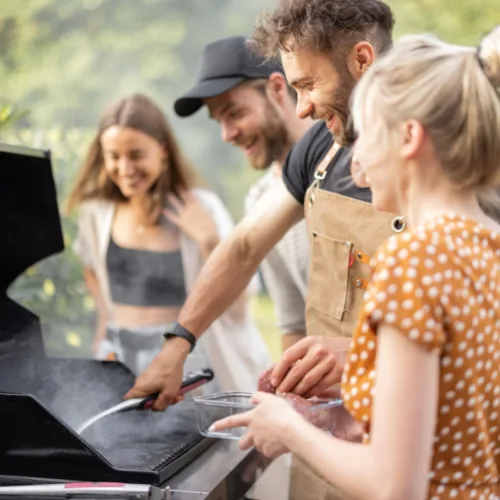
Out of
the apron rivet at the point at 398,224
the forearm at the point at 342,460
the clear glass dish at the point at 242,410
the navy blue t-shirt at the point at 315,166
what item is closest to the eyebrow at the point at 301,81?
the navy blue t-shirt at the point at 315,166

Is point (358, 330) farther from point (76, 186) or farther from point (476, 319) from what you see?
point (76, 186)

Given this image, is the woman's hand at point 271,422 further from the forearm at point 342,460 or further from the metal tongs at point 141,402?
the metal tongs at point 141,402

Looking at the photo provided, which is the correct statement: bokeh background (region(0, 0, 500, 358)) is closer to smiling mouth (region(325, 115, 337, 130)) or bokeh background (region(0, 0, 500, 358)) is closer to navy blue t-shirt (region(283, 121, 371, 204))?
navy blue t-shirt (region(283, 121, 371, 204))

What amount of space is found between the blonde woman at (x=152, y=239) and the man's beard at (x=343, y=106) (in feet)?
6.19

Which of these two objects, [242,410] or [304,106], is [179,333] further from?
[304,106]

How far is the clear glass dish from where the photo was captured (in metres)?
1.40

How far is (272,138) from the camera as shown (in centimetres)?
281

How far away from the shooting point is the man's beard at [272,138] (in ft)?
9.16

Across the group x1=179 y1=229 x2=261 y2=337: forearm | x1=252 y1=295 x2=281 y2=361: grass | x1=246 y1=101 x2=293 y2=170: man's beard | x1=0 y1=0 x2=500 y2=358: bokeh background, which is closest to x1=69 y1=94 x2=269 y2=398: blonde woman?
x1=246 y1=101 x2=293 y2=170: man's beard

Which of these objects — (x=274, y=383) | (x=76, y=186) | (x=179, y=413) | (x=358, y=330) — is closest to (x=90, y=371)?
(x=179, y=413)

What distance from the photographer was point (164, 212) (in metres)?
3.53

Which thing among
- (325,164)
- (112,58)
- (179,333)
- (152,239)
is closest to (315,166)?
(325,164)

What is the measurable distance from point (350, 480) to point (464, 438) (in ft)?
0.53

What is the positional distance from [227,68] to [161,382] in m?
1.38
